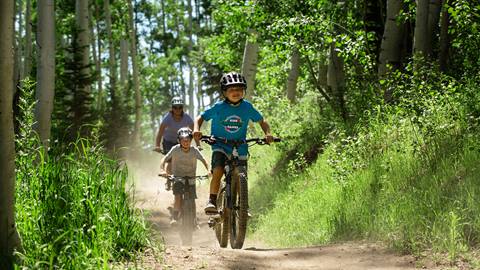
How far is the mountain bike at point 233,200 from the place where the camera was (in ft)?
24.4

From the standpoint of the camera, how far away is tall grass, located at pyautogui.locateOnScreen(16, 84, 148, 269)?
14.3ft

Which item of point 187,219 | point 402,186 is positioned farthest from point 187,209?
point 402,186

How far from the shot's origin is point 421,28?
→ 31.4ft

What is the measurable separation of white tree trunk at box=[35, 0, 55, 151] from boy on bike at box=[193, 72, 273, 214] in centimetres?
289

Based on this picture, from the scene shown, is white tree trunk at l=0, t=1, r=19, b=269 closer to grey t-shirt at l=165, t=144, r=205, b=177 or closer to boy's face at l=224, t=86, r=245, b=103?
boy's face at l=224, t=86, r=245, b=103

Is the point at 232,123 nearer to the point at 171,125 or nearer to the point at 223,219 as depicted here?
the point at 223,219

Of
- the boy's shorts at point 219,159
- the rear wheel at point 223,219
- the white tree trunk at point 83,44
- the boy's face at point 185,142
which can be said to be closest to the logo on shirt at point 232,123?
the boy's shorts at point 219,159

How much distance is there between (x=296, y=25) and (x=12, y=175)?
758cm

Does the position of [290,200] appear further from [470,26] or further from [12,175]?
[12,175]

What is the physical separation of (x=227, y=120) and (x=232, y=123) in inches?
3.0

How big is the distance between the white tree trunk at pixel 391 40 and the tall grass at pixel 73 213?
636cm

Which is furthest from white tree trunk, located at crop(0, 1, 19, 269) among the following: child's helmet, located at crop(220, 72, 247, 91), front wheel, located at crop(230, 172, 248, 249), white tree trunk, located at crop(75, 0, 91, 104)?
white tree trunk, located at crop(75, 0, 91, 104)

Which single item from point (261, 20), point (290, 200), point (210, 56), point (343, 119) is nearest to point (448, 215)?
point (290, 200)

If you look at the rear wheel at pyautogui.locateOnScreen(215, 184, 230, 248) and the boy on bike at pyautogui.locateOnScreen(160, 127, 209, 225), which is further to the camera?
the boy on bike at pyautogui.locateOnScreen(160, 127, 209, 225)
